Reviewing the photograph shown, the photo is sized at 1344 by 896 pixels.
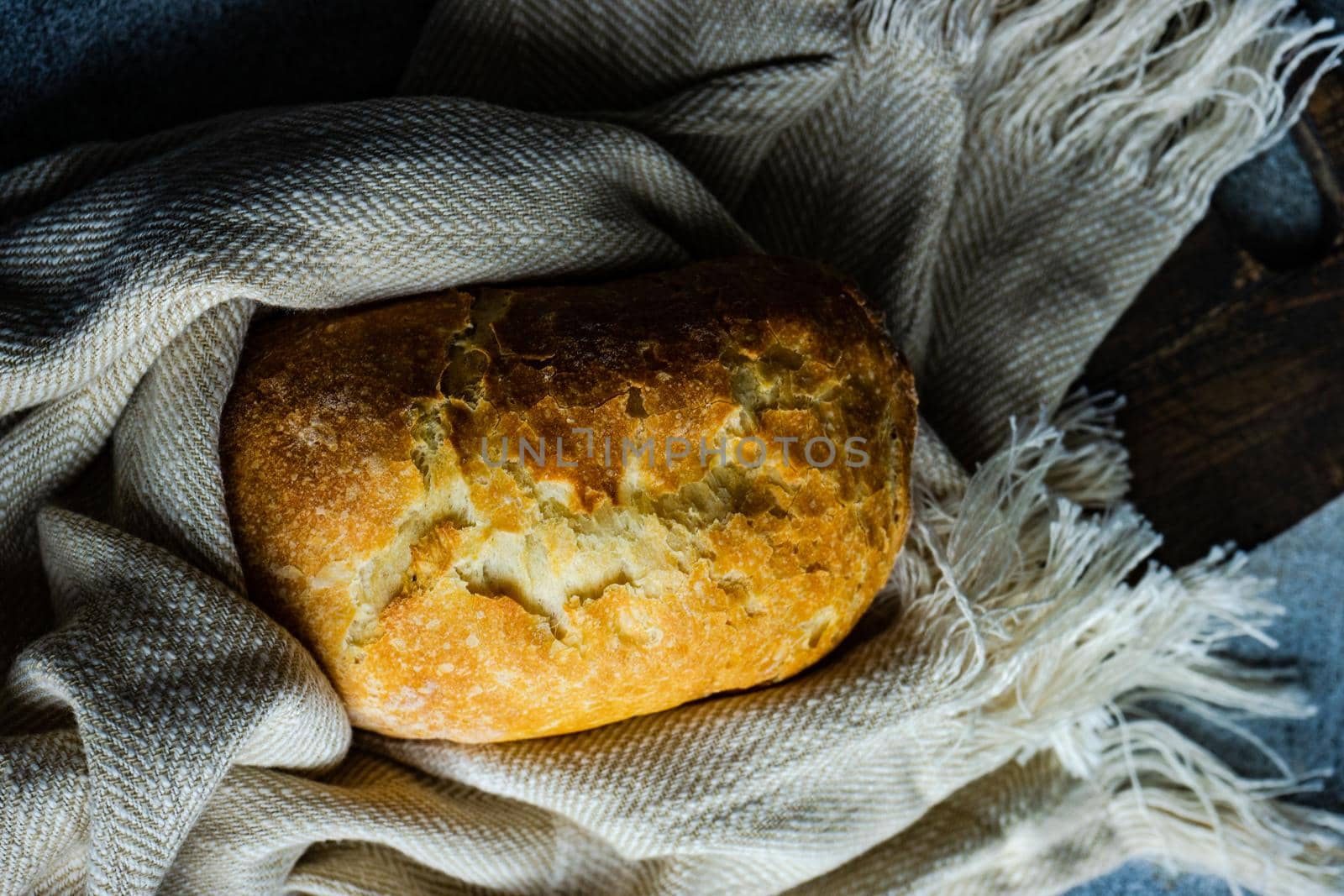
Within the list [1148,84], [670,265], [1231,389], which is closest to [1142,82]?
[1148,84]

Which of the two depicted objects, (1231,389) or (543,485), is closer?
(543,485)

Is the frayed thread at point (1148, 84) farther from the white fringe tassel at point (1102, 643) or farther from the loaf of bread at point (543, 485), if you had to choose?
the loaf of bread at point (543, 485)

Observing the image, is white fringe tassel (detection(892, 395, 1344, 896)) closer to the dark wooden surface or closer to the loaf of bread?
the dark wooden surface

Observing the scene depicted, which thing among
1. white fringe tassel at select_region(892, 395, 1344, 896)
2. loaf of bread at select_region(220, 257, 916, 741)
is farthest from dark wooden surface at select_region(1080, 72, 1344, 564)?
loaf of bread at select_region(220, 257, 916, 741)

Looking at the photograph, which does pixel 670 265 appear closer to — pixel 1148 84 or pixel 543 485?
pixel 543 485

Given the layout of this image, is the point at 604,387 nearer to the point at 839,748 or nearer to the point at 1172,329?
the point at 839,748

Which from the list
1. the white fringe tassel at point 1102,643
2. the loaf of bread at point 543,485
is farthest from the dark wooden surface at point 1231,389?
the loaf of bread at point 543,485
